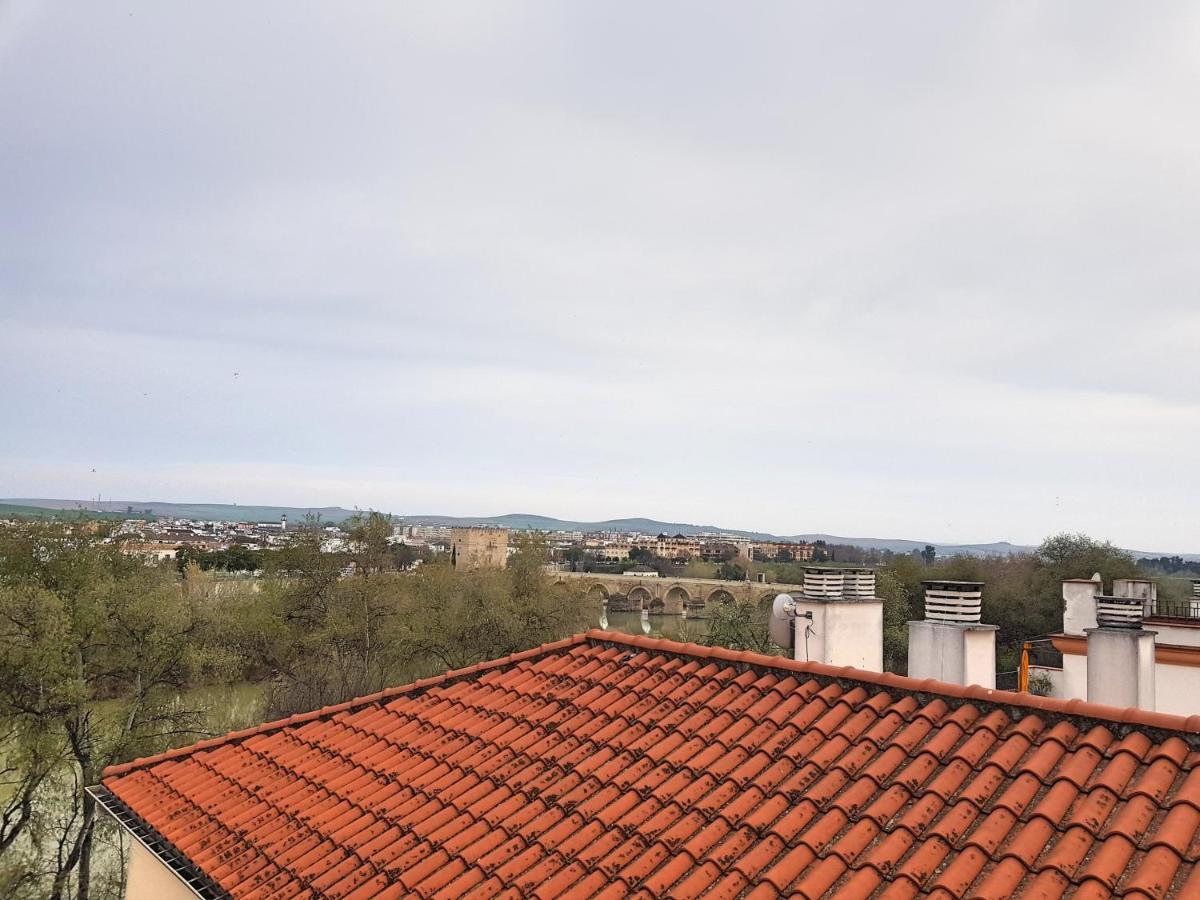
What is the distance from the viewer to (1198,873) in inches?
102

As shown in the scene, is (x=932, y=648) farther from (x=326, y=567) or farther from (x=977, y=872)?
(x=326, y=567)

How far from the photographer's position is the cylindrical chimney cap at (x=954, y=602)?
19.6ft

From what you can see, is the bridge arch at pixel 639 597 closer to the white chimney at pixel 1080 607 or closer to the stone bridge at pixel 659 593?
the stone bridge at pixel 659 593

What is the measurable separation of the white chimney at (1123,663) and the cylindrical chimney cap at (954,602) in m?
0.74

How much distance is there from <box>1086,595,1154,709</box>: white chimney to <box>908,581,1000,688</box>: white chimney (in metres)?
0.63

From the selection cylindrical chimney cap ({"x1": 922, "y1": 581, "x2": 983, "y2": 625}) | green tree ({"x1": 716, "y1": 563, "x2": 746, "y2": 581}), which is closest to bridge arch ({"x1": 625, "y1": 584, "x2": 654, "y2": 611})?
green tree ({"x1": 716, "y1": 563, "x2": 746, "y2": 581})

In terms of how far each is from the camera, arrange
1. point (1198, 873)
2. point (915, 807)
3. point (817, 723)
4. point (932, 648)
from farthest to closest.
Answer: point (932, 648), point (817, 723), point (915, 807), point (1198, 873)

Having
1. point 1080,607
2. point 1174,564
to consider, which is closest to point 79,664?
point 1080,607

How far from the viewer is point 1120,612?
5.74m

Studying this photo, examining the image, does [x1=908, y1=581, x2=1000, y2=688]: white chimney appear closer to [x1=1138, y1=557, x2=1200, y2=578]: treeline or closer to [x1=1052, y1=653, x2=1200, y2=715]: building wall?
[x1=1052, y1=653, x2=1200, y2=715]: building wall

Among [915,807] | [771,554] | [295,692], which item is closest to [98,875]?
[295,692]

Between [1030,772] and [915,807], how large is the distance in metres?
0.50

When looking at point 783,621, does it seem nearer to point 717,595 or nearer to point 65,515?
point 65,515

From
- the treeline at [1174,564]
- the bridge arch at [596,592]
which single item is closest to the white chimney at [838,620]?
the bridge arch at [596,592]
